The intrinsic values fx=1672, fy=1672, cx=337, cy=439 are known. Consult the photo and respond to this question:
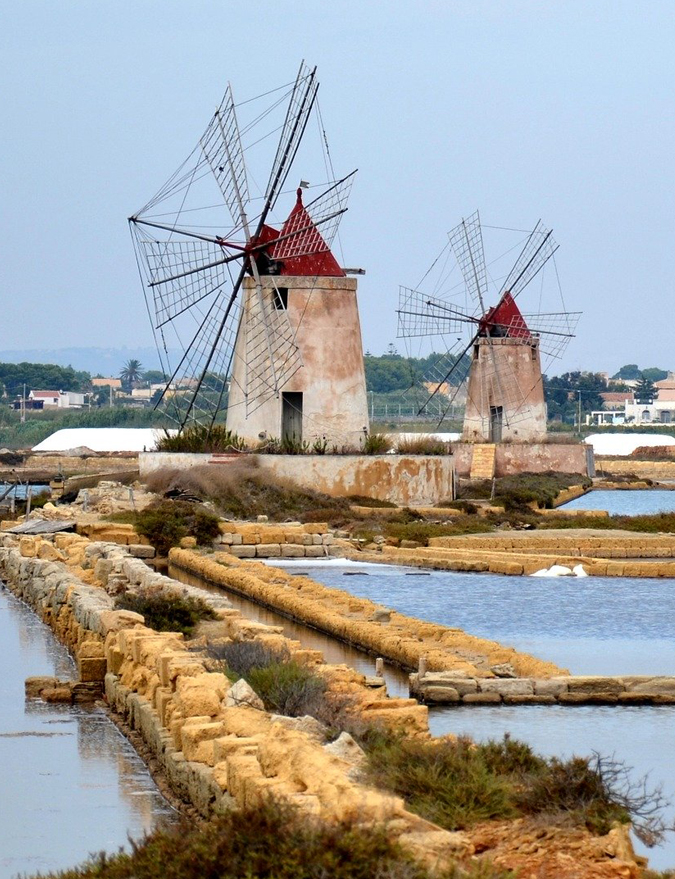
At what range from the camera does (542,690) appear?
9188 mm

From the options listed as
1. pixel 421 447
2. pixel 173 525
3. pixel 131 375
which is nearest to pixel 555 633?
pixel 173 525

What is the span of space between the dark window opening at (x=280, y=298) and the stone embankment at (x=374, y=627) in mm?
8114

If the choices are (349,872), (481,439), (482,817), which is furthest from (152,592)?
(481,439)

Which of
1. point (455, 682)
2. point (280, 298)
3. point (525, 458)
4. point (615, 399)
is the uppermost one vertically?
point (280, 298)

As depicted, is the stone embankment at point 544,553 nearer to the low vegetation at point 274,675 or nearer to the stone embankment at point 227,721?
the stone embankment at point 227,721

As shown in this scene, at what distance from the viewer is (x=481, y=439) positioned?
3566cm

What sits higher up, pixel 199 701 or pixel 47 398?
pixel 47 398

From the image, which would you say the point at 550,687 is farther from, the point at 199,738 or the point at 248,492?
the point at 248,492

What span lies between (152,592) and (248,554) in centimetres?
749

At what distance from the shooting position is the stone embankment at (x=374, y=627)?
983 cm

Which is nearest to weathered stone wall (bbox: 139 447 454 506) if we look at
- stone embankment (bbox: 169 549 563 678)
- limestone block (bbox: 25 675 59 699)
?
stone embankment (bbox: 169 549 563 678)

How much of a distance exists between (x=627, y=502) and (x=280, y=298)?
41.8ft

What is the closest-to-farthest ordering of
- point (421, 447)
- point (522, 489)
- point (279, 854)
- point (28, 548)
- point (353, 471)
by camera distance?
point (279, 854)
point (28, 548)
point (353, 471)
point (421, 447)
point (522, 489)

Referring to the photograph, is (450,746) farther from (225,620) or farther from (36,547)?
(36,547)
